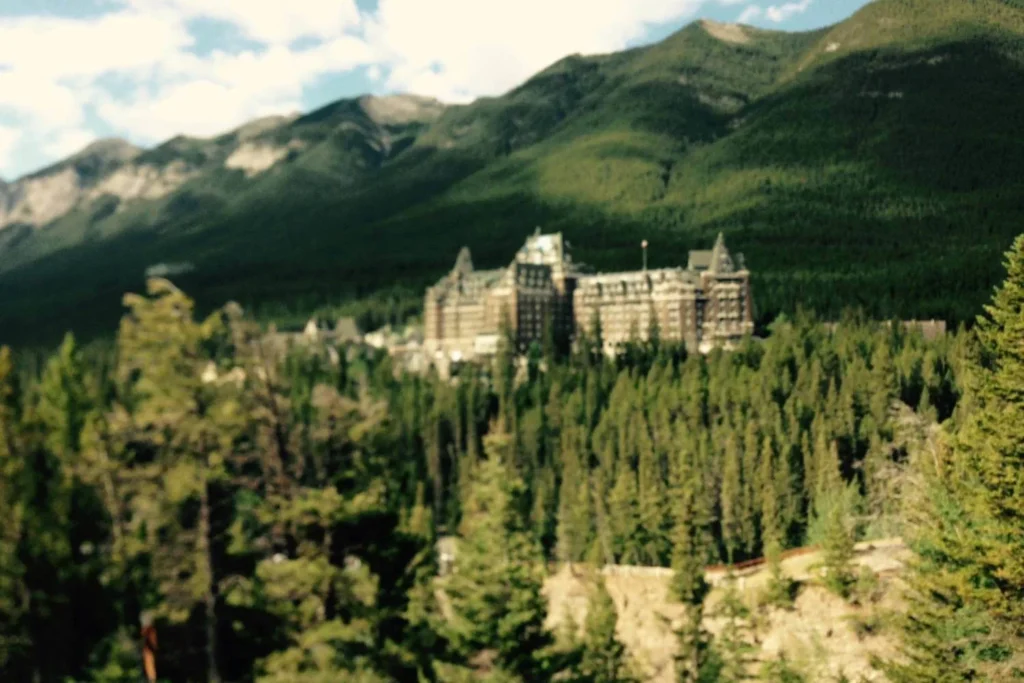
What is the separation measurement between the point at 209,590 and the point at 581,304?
131 m

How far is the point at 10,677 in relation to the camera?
2180 cm

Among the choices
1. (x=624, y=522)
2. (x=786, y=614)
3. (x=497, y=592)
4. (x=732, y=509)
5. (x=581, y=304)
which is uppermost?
(x=581, y=304)

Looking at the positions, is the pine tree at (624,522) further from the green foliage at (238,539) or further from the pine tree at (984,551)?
the pine tree at (984,551)

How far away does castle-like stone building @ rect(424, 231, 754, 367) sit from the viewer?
136m

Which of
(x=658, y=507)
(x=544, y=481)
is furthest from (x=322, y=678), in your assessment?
(x=544, y=481)

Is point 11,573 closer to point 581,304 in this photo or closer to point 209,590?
point 209,590

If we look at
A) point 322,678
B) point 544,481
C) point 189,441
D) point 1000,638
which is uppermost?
point 189,441

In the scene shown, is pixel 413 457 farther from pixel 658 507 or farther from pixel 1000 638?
pixel 1000 638

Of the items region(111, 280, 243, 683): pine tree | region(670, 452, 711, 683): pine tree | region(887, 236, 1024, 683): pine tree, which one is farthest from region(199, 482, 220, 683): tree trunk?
region(670, 452, 711, 683): pine tree

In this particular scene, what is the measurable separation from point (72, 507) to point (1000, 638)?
23.8m

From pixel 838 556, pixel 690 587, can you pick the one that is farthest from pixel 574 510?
pixel 838 556

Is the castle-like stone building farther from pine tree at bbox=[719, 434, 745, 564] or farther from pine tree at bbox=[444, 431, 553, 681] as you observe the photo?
pine tree at bbox=[444, 431, 553, 681]

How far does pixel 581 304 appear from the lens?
149m

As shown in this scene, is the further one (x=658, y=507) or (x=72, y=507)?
(x=658, y=507)
